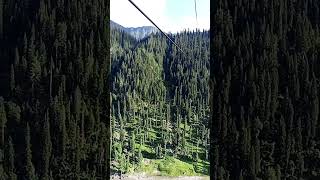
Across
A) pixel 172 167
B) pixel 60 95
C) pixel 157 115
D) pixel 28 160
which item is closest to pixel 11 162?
pixel 28 160

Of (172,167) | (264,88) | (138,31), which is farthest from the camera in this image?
(138,31)

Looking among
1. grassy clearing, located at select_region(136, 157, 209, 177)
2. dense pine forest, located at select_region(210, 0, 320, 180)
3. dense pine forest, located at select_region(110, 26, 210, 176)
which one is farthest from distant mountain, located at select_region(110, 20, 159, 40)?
dense pine forest, located at select_region(210, 0, 320, 180)

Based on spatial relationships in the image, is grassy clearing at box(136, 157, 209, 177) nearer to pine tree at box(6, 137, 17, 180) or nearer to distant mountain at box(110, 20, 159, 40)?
distant mountain at box(110, 20, 159, 40)

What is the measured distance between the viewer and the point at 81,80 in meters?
1.89

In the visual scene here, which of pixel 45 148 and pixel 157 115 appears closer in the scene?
pixel 45 148

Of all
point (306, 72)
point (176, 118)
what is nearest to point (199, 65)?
point (176, 118)

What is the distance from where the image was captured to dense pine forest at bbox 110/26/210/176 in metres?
24.1

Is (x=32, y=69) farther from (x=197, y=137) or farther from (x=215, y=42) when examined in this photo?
(x=197, y=137)

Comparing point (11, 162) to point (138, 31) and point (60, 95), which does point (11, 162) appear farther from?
point (138, 31)

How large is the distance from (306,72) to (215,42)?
0.33m

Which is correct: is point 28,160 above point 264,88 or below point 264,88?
below

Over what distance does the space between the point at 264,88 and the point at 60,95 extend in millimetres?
698

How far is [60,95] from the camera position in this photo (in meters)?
1.91

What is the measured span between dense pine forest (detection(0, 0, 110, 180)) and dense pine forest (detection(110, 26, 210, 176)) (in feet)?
70.9
